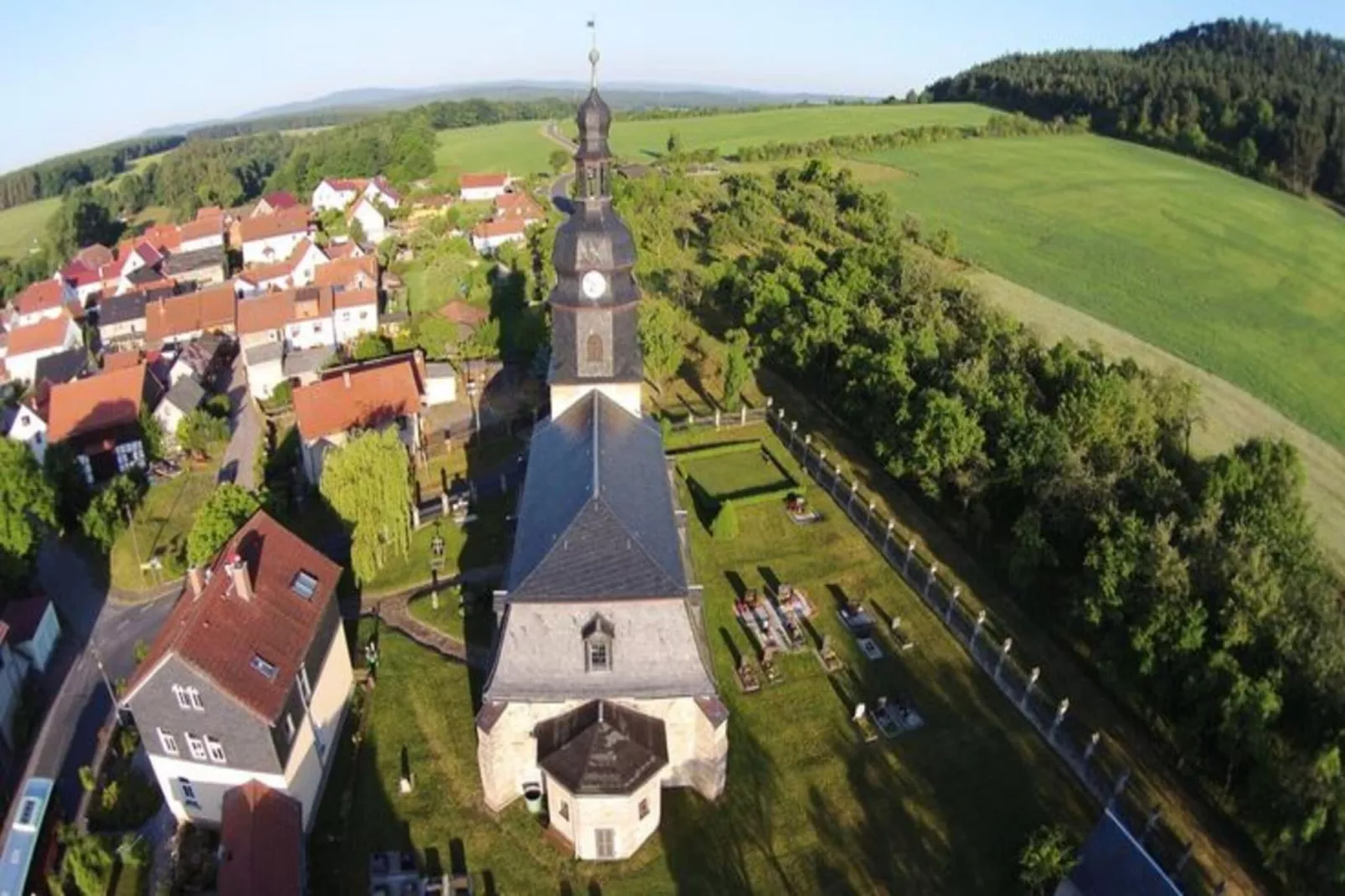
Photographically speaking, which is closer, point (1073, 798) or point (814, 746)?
point (1073, 798)

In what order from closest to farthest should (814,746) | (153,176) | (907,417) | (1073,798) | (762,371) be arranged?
(1073,798) < (814,746) < (907,417) < (762,371) < (153,176)

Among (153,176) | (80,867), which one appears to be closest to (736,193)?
(80,867)

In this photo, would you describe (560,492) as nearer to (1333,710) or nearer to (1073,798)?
(1073,798)

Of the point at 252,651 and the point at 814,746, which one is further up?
the point at 252,651

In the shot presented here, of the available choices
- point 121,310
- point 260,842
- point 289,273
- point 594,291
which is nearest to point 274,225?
point 289,273

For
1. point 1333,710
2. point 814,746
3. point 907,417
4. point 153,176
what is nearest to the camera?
point 1333,710

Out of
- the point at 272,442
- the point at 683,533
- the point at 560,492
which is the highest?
the point at 560,492

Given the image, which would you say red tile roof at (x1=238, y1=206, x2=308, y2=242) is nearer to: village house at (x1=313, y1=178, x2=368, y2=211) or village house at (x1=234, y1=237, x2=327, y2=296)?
village house at (x1=313, y1=178, x2=368, y2=211)
